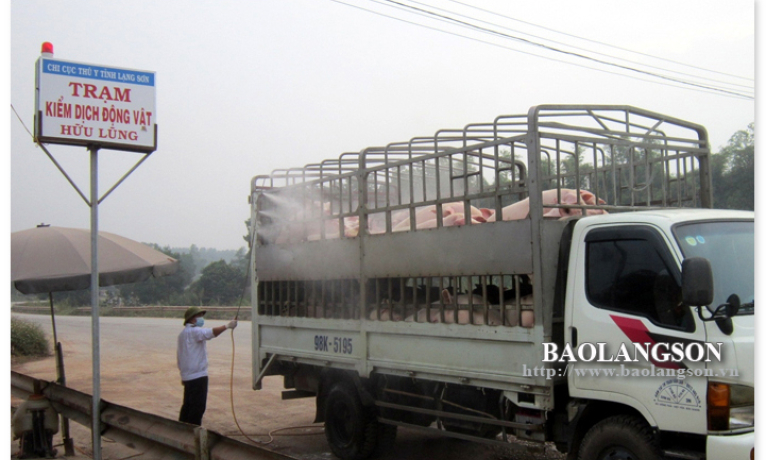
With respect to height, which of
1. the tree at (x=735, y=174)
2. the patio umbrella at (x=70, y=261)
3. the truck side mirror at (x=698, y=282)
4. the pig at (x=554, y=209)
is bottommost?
the truck side mirror at (x=698, y=282)

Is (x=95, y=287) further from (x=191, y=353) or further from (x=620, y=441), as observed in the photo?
(x=620, y=441)

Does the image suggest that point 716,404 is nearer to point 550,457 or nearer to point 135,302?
point 550,457

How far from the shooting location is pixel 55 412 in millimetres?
7348

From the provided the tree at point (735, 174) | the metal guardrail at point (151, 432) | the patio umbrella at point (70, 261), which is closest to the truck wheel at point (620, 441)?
the metal guardrail at point (151, 432)

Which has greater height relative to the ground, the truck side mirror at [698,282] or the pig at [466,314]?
the truck side mirror at [698,282]

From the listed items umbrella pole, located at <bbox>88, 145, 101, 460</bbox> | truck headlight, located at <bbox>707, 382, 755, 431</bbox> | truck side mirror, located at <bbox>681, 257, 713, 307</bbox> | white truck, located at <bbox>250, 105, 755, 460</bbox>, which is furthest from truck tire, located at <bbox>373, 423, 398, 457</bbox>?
truck side mirror, located at <bbox>681, 257, 713, 307</bbox>

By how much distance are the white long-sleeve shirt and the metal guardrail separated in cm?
121

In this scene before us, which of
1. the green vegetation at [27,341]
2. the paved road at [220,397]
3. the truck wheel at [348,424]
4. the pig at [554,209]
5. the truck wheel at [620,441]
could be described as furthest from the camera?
the green vegetation at [27,341]

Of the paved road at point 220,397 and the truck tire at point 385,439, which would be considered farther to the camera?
the paved road at point 220,397

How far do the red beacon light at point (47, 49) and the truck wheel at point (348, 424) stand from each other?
4199mm

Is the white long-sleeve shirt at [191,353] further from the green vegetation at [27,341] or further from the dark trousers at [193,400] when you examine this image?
the green vegetation at [27,341]
